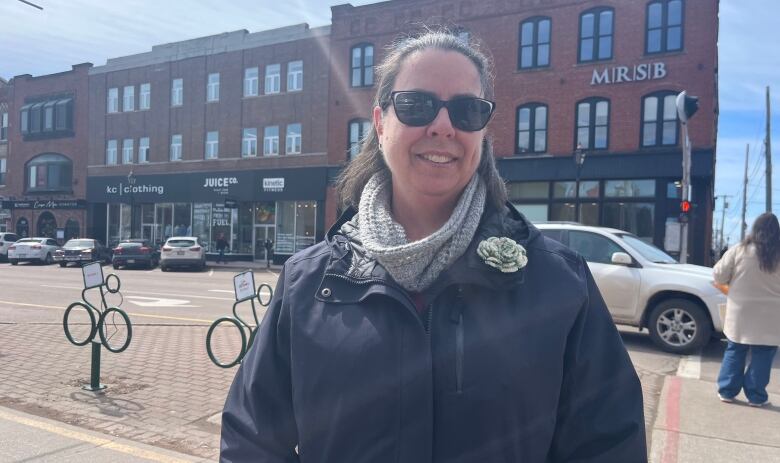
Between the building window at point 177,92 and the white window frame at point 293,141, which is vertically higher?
the building window at point 177,92

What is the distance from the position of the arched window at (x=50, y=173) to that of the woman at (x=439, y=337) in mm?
39155

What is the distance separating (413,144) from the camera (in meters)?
1.79

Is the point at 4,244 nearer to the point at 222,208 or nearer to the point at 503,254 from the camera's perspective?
the point at 222,208

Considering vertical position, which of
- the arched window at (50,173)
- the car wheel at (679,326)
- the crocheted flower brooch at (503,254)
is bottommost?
the car wheel at (679,326)

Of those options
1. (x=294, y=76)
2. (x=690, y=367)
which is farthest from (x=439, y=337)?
(x=294, y=76)

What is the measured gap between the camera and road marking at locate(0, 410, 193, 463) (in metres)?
4.07

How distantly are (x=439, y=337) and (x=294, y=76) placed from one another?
2857cm

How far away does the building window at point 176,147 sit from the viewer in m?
31.9

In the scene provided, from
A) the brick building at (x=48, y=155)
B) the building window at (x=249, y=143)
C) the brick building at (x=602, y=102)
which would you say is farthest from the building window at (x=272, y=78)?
the brick building at (x=48, y=155)

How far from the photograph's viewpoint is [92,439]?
Answer: 4367 mm

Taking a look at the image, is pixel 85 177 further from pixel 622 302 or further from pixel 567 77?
pixel 622 302

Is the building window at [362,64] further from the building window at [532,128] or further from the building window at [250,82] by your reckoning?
the building window at [532,128]

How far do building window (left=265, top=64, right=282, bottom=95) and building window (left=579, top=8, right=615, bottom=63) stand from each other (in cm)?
1445

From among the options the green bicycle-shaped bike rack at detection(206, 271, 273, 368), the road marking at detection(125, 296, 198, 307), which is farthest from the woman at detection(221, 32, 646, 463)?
the road marking at detection(125, 296, 198, 307)
